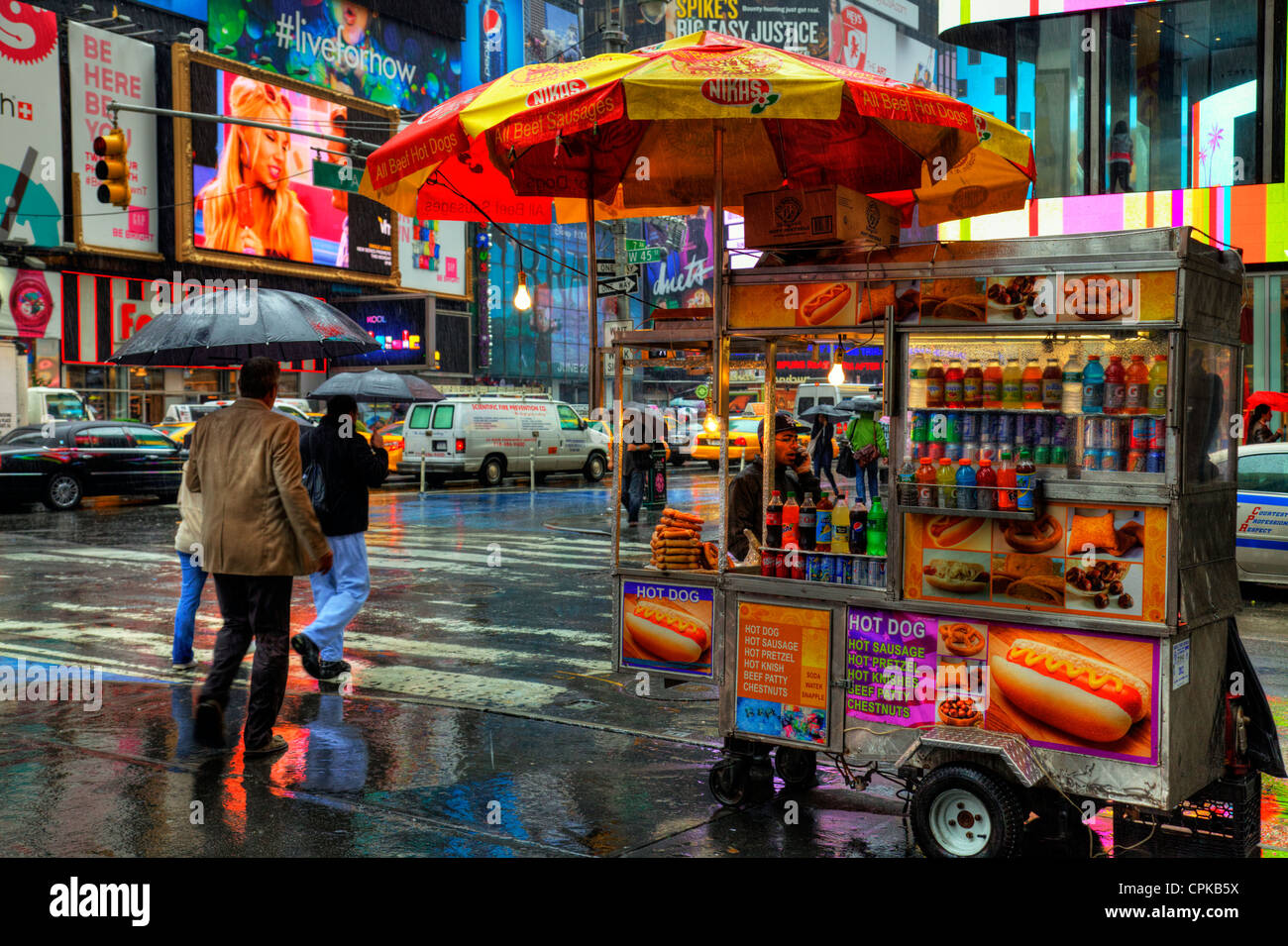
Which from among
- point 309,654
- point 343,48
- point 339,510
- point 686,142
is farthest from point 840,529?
point 343,48

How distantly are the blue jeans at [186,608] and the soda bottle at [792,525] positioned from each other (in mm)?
4586

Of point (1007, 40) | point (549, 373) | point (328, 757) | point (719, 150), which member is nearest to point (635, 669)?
point (328, 757)

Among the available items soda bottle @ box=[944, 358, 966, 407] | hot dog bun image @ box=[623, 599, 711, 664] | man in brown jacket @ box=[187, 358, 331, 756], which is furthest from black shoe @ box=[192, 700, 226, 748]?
soda bottle @ box=[944, 358, 966, 407]

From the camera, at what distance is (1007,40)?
2181 cm

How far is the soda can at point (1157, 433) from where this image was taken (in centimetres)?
471

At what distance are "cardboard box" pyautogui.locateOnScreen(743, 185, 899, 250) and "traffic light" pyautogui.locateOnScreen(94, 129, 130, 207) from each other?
13.8 m

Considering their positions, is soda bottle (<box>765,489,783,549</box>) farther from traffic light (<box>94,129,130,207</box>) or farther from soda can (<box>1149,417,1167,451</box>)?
traffic light (<box>94,129,130,207</box>)

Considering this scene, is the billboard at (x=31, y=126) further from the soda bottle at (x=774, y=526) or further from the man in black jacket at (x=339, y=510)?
the soda bottle at (x=774, y=526)

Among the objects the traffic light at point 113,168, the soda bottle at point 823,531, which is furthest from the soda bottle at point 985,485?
the traffic light at point 113,168

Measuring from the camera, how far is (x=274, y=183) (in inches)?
1500

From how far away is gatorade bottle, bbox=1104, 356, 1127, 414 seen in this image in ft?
15.7

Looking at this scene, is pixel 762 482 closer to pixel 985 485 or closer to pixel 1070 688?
pixel 985 485

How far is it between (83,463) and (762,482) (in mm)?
18103
